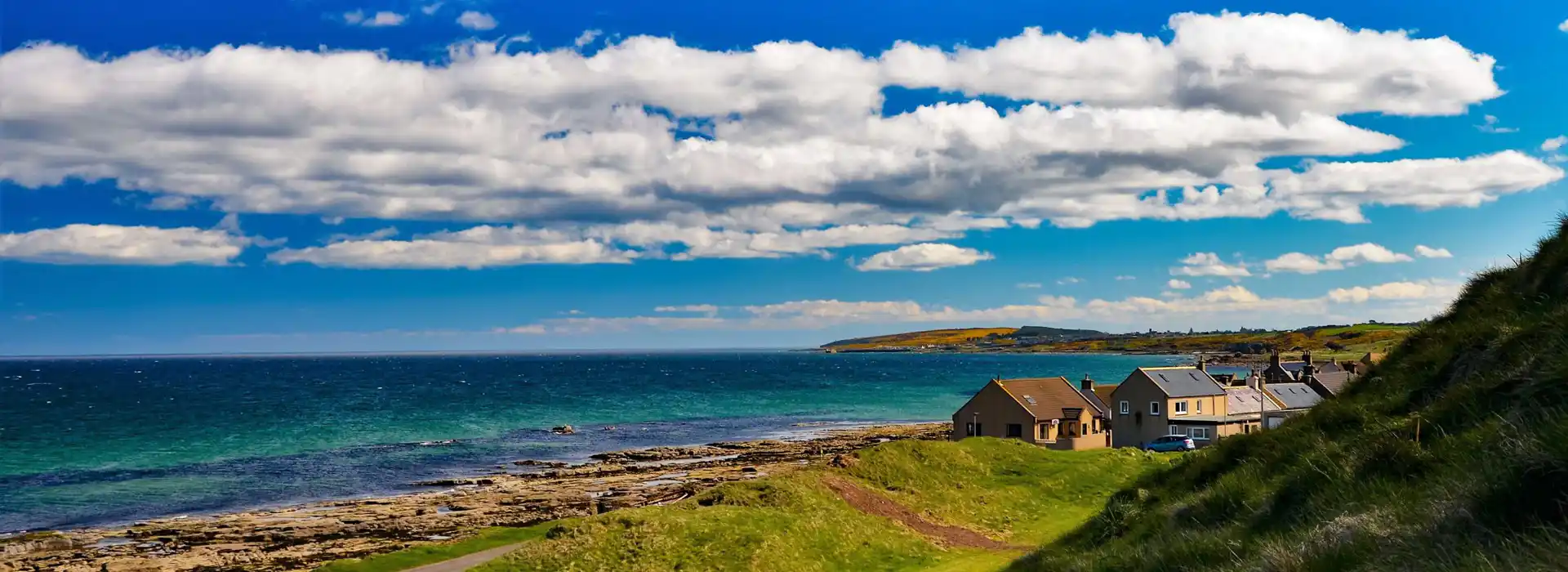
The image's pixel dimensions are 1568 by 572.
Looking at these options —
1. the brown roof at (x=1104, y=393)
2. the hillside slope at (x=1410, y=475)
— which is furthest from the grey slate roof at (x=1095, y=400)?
the hillside slope at (x=1410, y=475)

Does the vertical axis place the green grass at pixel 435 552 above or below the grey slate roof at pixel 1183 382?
below

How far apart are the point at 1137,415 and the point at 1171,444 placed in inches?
252

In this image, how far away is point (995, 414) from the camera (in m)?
84.4

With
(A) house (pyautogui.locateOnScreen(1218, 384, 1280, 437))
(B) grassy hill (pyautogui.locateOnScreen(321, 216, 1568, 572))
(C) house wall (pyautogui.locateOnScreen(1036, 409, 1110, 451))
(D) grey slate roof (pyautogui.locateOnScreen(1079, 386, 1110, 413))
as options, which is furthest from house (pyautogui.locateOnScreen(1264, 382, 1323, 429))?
(B) grassy hill (pyautogui.locateOnScreen(321, 216, 1568, 572))

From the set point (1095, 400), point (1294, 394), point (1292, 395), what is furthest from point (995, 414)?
point (1294, 394)

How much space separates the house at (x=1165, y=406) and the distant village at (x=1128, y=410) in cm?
7

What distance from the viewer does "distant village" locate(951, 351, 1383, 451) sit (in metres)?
82.0

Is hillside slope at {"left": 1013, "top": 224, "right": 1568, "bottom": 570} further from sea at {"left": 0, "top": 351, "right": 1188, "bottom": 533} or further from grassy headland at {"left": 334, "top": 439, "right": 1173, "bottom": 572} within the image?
sea at {"left": 0, "top": 351, "right": 1188, "bottom": 533}

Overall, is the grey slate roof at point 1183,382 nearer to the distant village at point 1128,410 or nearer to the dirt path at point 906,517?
the distant village at point 1128,410

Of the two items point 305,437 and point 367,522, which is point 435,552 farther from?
point 305,437

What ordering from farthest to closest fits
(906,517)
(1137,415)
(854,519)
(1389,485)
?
(1137,415) < (906,517) < (854,519) < (1389,485)

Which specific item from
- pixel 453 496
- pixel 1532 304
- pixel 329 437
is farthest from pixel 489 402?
pixel 1532 304

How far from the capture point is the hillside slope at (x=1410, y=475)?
9.45m

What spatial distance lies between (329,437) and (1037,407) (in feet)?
270
